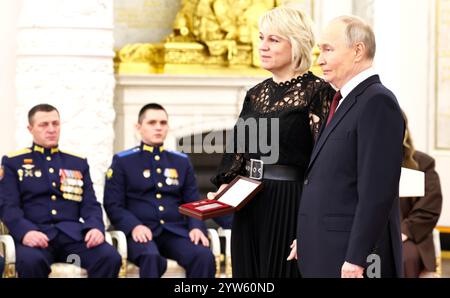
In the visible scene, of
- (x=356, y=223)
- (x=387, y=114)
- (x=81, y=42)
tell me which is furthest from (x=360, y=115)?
(x=81, y=42)

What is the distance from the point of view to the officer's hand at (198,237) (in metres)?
6.01

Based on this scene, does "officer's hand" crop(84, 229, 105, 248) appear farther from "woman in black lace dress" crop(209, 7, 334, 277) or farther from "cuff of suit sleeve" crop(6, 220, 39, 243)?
"woman in black lace dress" crop(209, 7, 334, 277)

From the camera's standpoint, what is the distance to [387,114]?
124 inches

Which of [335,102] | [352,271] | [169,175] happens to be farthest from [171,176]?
[352,271]

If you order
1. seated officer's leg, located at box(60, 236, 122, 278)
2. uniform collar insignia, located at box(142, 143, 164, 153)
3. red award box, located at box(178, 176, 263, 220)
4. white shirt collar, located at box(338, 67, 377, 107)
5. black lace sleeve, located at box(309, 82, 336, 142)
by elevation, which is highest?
white shirt collar, located at box(338, 67, 377, 107)

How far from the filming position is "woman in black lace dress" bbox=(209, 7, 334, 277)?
3.73 meters

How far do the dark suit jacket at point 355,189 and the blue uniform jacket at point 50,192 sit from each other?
2634 mm

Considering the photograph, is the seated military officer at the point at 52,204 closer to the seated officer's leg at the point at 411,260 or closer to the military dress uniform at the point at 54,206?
the military dress uniform at the point at 54,206

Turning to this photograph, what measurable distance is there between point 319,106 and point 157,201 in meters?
2.58

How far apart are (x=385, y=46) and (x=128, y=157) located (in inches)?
112

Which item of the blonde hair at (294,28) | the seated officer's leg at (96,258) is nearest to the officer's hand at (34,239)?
the seated officer's leg at (96,258)

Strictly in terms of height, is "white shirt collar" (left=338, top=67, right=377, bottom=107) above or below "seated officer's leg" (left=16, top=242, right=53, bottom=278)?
above

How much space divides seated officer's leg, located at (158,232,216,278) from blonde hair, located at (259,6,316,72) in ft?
7.60

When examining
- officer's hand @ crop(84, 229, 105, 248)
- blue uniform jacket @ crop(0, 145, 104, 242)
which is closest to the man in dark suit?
officer's hand @ crop(84, 229, 105, 248)
